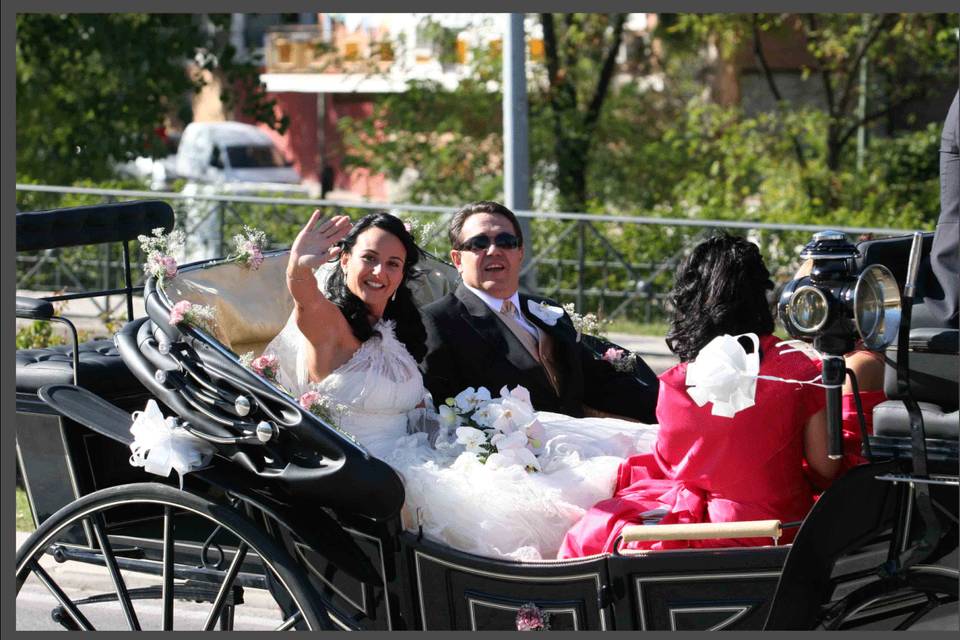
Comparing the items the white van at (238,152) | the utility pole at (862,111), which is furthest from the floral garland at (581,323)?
the white van at (238,152)

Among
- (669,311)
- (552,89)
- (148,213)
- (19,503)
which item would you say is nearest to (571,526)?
(669,311)

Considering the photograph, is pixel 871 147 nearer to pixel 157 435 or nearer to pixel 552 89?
pixel 552 89

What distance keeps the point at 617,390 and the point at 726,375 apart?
5.45 ft

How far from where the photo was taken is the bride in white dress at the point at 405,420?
3471 millimetres

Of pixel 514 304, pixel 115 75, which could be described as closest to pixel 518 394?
pixel 514 304

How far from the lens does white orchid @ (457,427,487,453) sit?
12.3 ft

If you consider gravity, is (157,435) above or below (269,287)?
below

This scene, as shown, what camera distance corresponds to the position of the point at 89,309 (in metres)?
11.4

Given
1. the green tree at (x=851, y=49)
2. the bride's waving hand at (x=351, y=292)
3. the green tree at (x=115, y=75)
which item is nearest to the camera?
the bride's waving hand at (x=351, y=292)

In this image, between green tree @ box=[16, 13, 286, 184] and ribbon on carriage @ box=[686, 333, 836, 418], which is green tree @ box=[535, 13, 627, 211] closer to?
green tree @ box=[16, 13, 286, 184]

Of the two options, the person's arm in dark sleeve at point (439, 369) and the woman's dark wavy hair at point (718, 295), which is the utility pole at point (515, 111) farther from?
the woman's dark wavy hair at point (718, 295)

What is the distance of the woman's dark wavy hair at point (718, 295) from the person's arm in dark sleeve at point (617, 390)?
1.37 metres

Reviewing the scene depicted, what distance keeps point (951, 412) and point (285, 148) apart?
26.5 meters

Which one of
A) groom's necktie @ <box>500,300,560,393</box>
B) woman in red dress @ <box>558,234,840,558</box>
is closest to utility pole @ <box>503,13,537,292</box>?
groom's necktie @ <box>500,300,560,393</box>
